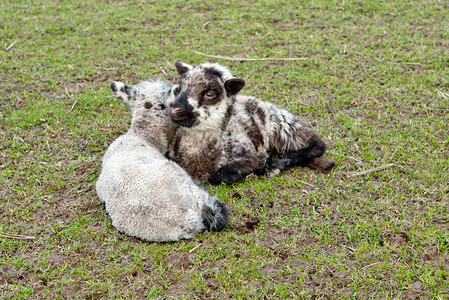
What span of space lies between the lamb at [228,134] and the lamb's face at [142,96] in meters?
0.23

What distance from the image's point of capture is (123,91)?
705 cm

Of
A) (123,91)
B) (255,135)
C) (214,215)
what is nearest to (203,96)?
(255,135)

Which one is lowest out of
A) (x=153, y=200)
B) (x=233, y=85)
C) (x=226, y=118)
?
(x=153, y=200)

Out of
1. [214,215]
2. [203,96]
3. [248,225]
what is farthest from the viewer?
[203,96]

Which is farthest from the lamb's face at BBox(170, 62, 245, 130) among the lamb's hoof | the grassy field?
the lamb's hoof

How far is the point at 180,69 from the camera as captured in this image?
7.21 meters

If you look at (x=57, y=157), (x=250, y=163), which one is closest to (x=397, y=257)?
(x=250, y=163)

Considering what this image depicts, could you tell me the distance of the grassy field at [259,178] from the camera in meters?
5.30

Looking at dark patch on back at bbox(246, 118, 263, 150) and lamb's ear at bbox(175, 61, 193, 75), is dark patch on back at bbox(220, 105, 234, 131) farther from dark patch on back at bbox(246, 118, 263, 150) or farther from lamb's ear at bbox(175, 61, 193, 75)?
lamb's ear at bbox(175, 61, 193, 75)

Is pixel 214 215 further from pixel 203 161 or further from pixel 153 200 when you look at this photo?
pixel 203 161

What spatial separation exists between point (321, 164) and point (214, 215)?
203 centimetres

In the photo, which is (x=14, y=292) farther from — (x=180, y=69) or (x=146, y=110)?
(x=180, y=69)

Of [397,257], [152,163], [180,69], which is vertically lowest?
[397,257]

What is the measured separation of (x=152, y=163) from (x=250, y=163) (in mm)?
1503
